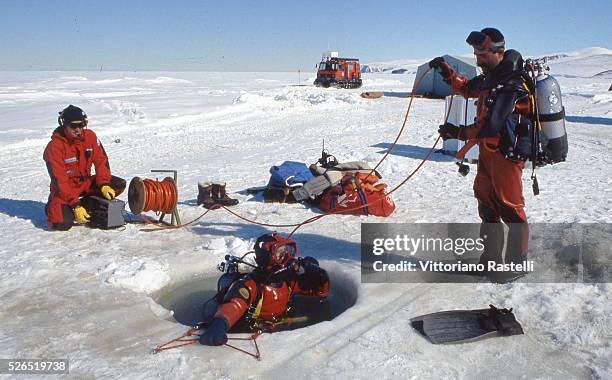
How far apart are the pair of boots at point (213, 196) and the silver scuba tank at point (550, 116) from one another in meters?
4.27

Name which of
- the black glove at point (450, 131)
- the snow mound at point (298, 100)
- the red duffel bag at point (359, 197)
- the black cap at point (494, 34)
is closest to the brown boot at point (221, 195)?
the red duffel bag at point (359, 197)

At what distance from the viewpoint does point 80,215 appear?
5594mm

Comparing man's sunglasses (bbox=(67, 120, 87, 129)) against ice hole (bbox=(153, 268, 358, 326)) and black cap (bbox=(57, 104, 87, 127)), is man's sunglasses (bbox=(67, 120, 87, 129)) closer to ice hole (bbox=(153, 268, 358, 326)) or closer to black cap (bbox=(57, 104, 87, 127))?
black cap (bbox=(57, 104, 87, 127))

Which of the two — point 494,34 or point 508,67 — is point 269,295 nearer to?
point 508,67

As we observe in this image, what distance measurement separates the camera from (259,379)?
284 cm

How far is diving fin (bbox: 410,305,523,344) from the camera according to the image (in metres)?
3.21

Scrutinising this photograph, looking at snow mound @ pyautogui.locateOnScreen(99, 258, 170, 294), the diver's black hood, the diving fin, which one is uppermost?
the diver's black hood

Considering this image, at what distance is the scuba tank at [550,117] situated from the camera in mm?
3762

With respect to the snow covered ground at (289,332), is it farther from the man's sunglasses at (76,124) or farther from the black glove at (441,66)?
the black glove at (441,66)

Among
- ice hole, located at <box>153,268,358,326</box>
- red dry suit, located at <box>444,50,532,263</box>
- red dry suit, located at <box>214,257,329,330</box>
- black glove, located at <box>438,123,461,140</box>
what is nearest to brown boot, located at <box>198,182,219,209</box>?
ice hole, located at <box>153,268,358,326</box>

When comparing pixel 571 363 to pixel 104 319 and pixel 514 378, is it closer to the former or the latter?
pixel 514 378

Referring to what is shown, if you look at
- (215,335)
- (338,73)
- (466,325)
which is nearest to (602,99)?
(338,73)

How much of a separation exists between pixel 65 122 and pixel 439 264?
444 cm

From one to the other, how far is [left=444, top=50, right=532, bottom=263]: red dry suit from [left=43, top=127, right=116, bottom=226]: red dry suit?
4.30 meters
